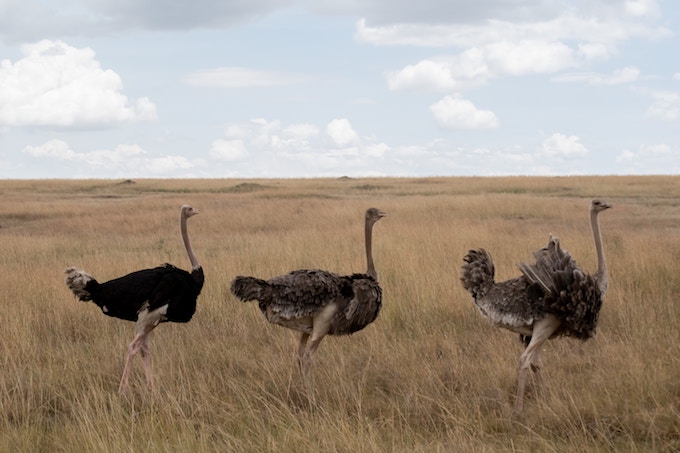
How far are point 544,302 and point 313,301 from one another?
63.2 inches

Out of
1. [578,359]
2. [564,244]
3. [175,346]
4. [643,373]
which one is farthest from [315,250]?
[643,373]

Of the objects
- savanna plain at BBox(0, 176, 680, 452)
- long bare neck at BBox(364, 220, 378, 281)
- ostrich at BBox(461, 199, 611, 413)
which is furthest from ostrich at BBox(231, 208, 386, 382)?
ostrich at BBox(461, 199, 611, 413)

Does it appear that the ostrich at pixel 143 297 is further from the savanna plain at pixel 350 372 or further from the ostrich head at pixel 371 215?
the ostrich head at pixel 371 215

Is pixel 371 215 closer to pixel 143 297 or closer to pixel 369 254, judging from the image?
pixel 369 254

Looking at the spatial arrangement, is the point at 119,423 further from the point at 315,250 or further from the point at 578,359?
the point at 315,250

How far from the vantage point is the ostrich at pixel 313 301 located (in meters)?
5.74

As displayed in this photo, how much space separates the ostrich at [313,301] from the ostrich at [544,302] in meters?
0.88

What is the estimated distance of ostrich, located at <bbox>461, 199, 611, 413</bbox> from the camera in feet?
18.0

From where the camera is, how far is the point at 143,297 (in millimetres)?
6047

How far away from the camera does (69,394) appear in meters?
6.06

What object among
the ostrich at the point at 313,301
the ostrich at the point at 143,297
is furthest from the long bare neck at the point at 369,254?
the ostrich at the point at 143,297

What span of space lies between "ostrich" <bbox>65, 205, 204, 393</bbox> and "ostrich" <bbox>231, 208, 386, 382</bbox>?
0.66 m

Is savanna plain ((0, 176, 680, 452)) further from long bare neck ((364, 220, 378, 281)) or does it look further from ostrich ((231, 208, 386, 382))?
long bare neck ((364, 220, 378, 281))

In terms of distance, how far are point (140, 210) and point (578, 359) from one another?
18.9 metres
